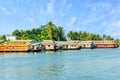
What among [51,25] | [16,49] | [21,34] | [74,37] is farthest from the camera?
[74,37]

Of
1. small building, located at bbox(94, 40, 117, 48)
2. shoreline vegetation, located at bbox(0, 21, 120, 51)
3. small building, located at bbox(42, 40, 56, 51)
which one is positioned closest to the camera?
small building, located at bbox(42, 40, 56, 51)

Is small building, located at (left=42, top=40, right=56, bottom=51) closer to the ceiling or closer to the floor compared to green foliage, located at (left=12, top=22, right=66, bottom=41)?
closer to the floor

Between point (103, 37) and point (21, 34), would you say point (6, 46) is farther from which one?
point (103, 37)

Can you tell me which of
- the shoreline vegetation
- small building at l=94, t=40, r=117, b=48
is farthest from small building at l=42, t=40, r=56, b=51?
small building at l=94, t=40, r=117, b=48

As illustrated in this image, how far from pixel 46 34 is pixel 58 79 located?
332 ft

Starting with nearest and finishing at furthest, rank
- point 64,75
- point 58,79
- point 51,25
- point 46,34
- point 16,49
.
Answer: point 58,79, point 64,75, point 16,49, point 51,25, point 46,34

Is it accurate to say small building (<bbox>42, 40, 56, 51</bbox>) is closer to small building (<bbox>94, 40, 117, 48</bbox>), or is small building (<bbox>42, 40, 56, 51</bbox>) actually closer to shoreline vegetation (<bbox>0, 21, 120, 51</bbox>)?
shoreline vegetation (<bbox>0, 21, 120, 51</bbox>)

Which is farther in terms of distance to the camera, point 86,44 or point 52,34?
point 86,44

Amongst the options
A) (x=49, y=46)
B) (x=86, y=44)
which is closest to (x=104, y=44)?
(x=86, y=44)

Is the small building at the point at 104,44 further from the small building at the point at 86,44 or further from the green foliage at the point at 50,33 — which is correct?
the green foliage at the point at 50,33

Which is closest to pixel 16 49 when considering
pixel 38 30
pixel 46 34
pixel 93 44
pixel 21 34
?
pixel 46 34

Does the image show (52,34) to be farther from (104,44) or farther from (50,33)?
(104,44)

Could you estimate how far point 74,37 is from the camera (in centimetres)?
15300

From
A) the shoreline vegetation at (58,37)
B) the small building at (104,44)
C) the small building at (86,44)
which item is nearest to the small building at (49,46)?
the shoreline vegetation at (58,37)
